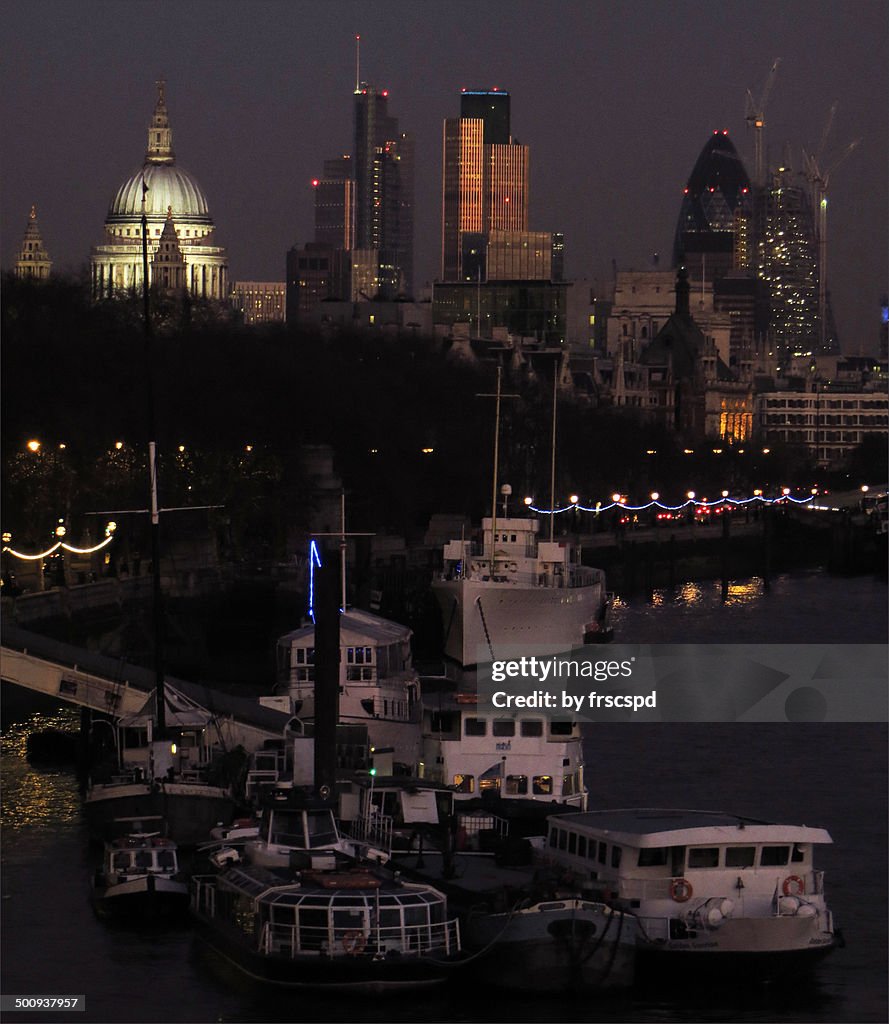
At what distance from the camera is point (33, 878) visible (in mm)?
39938

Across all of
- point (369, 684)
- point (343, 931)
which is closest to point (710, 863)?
point (343, 931)

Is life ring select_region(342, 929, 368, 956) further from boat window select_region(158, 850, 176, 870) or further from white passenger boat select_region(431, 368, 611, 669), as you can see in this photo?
white passenger boat select_region(431, 368, 611, 669)

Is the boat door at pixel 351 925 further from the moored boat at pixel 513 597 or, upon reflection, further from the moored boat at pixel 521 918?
the moored boat at pixel 513 597

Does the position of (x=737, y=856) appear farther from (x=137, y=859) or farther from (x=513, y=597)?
(x=513, y=597)

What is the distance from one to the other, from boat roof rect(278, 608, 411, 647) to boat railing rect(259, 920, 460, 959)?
14580 mm

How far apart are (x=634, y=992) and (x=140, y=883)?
6611 millimetres

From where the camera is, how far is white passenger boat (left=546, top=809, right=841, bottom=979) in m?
34.6

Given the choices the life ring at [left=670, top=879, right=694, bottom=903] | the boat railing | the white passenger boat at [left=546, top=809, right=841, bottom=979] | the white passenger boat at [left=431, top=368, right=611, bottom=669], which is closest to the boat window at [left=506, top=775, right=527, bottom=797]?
the white passenger boat at [left=546, top=809, right=841, bottom=979]

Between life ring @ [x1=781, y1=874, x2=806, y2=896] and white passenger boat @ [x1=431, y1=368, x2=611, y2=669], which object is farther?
white passenger boat @ [x1=431, y1=368, x2=611, y2=669]

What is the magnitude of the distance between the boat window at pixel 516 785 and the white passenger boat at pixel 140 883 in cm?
558

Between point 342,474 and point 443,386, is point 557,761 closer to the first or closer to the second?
point 342,474

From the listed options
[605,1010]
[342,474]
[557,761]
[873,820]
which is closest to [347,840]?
[605,1010]

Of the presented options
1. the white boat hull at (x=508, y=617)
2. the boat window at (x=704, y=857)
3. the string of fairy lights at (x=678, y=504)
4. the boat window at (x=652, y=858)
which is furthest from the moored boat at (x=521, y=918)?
the string of fairy lights at (x=678, y=504)

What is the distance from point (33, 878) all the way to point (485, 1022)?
8862mm
